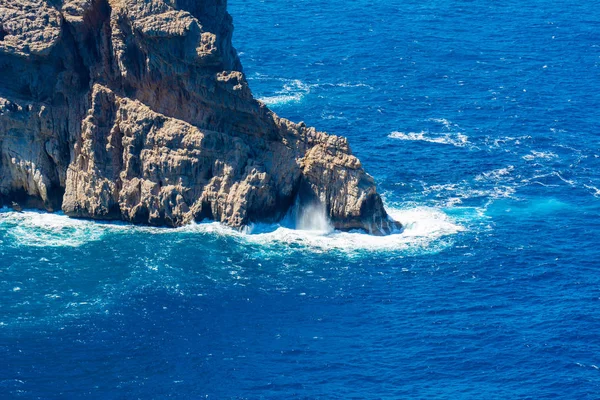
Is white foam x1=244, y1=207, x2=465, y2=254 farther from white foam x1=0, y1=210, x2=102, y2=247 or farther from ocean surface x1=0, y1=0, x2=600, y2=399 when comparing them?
white foam x1=0, y1=210, x2=102, y2=247

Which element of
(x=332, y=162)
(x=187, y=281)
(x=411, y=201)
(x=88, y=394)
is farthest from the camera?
(x=411, y=201)

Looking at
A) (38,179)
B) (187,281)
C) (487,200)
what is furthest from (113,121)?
(487,200)

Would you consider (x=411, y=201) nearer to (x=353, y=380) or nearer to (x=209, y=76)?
(x=209, y=76)

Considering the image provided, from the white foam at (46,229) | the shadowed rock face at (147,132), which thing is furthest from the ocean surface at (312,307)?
the shadowed rock face at (147,132)

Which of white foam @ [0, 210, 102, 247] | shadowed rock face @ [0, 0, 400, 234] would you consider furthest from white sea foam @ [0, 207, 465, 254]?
shadowed rock face @ [0, 0, 400, 234]

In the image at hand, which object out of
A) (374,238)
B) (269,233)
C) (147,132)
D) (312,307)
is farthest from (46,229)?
(374,238)

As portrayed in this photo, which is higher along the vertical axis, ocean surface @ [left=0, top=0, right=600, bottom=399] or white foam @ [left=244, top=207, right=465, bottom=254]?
white foam @ [left=244, top=207, right=465, bottom=254]

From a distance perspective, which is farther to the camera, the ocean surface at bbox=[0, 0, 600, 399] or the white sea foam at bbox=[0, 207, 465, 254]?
the white sea foam at bbox=[0, 207, 465, 254]

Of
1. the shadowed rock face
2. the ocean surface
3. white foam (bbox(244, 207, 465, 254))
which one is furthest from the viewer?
the shadowed rock face

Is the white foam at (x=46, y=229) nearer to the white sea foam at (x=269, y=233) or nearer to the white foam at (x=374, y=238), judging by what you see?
the white sea foam at (x=269, y=233)
